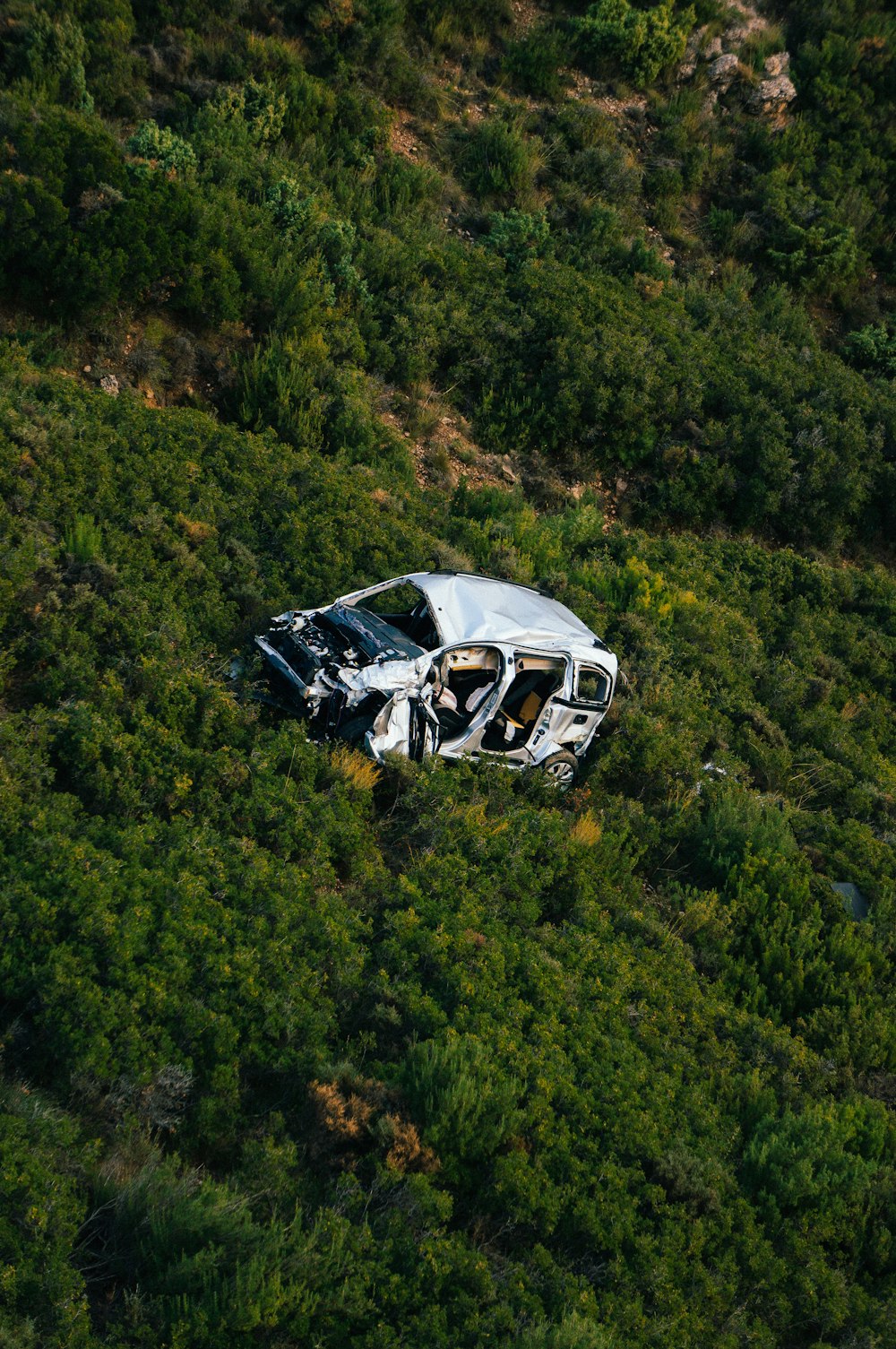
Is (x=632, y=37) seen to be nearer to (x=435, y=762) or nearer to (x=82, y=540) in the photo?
(x=82, y=540)

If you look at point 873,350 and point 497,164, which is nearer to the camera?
point 497,164

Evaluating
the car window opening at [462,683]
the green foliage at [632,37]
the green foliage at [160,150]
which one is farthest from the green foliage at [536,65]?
the car window opening at [462,683]

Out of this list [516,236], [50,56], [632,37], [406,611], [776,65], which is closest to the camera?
[406,611]

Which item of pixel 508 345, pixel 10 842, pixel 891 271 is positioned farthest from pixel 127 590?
pixel 891 271

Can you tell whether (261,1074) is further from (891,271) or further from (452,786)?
(891,271)

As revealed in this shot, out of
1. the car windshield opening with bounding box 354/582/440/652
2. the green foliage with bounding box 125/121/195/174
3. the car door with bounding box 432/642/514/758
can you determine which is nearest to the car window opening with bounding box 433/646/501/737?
the car door with bounding box 432/642/514/758

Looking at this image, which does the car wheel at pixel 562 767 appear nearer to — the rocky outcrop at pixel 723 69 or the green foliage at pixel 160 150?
the green foliage at pixel 160 150

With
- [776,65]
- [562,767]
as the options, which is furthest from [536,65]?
[562,767]
